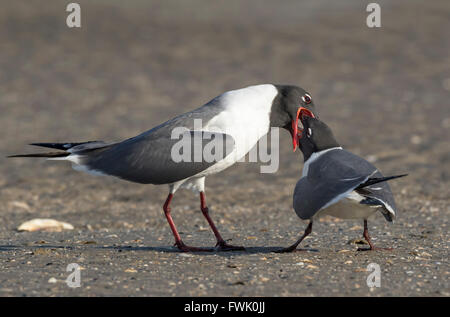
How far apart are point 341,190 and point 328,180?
0.23m

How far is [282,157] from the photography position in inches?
494

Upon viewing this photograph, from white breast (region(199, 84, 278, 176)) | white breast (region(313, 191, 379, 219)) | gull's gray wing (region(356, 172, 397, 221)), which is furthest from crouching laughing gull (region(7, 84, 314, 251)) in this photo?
gull's gray wing (region(356, 172, 397, 221))

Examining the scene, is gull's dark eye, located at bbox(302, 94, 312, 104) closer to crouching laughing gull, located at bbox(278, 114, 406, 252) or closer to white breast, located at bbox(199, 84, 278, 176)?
white breast, located at bbox(199, 84, 278, 176)

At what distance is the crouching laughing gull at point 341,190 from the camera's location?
5.96 metres

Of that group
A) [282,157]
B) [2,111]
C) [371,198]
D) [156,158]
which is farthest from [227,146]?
[2,111]

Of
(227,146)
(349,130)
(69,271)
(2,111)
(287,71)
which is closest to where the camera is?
(69,271)

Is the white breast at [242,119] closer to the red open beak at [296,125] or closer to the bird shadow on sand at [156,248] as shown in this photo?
the red open beak at [296,125]

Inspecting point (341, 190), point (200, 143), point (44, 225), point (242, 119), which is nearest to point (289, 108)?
point (242, 119)

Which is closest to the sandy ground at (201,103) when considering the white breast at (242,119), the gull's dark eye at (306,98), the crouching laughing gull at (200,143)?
the crouching laughing gull at (200,143)

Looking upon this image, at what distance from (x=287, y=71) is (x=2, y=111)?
22.0 feet

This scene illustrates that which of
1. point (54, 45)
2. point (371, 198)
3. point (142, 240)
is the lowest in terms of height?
point (142, 240)

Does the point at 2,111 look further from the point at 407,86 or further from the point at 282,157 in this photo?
the point at 407,86

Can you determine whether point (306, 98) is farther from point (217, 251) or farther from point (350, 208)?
point (217, 251)

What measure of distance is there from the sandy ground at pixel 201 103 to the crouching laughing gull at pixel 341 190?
44 cm
